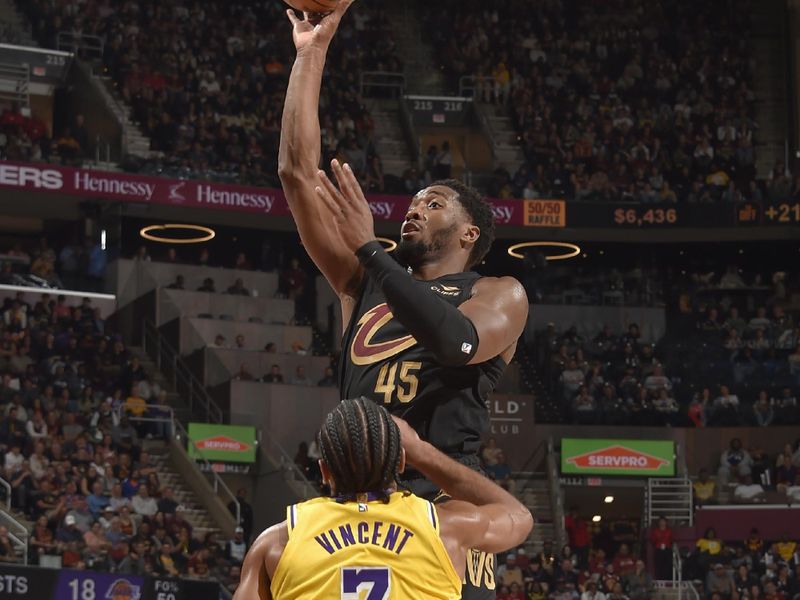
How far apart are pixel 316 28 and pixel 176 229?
2745 centimetres

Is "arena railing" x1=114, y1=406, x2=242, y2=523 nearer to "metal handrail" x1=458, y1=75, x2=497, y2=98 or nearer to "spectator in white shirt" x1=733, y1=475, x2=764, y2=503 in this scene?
"spectator in white shirt" x1=733, y1=475, x2=764, y2=503

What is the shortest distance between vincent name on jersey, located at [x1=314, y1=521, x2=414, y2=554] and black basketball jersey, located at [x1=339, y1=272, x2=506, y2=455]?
1.32m

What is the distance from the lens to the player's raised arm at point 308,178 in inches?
222

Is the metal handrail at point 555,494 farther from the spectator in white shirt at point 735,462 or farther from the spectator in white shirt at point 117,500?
the spectator in white shirt at point 117,500

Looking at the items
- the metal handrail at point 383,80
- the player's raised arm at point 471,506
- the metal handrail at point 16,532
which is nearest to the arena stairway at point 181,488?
the metal handrail at point 16,532

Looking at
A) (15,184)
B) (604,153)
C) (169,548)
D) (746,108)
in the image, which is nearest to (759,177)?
(746,108)

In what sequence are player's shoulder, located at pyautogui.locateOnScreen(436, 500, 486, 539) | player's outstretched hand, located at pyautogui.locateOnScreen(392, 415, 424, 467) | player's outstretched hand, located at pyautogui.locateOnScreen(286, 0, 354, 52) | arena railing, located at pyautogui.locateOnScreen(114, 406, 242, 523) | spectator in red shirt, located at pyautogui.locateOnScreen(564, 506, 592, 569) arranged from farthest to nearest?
spectator in red shirt, located at pyautogui.locateOnScreen(564, 506, 592, 569)
arena railing, located at pyautogui.locateOnScreen(114, 406, 242, 523)
player's outstretched hand, located at pyautogui.locateOnScreen(286, 0, 354, 52)
player's outstretched hand, located at pyautogui.locateOnScreen(392, 415, 424, 467)
player's shoulder, located at pyautogui.locateOnScreen(436, 500, 486, 539)

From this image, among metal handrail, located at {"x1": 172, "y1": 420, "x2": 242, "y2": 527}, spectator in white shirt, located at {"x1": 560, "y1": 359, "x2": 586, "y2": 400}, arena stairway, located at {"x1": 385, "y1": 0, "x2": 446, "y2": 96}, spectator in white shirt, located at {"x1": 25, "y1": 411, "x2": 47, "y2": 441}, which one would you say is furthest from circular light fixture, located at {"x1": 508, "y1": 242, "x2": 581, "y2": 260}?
spectator in white shirt, located at {"x1": 25, "y1": 411, "x2": 47, "y2": 441}

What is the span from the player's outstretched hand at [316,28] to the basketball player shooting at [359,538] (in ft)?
7.48

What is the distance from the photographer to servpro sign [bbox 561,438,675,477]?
29.2 m

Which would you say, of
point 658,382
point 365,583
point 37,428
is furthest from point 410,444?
point 658,382

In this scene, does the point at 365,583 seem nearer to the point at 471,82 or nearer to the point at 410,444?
the point at 410,444

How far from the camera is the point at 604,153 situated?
34.7m

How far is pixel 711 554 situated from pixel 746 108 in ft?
47.9
